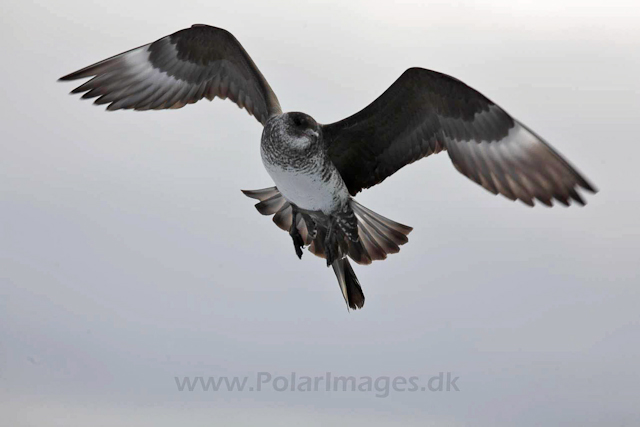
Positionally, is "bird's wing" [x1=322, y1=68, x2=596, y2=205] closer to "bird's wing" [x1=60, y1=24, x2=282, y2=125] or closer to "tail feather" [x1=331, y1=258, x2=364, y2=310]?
"tail feather" [x1=331, y1=258, x2=364, y2=310]

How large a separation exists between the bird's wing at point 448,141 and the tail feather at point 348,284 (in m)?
0.46

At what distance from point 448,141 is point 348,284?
96cm

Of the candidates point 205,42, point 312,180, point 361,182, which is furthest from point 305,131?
point 205,42

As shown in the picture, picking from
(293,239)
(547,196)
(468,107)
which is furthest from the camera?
(293,239)

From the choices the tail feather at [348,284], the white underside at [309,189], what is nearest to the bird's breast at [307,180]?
the white underside at [309,189]

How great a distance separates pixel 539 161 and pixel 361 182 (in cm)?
100

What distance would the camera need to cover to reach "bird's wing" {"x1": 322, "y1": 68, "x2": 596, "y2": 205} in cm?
417

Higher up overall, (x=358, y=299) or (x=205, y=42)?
(x=205, y=42)

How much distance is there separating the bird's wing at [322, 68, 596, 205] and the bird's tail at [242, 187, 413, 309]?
0.78 feet

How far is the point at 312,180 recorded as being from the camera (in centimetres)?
438

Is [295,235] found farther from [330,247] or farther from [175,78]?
[175,78]

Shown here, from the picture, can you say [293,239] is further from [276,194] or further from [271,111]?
[271,111]

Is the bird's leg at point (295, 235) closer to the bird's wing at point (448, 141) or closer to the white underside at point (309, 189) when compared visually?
the white underside at point (309, 189)

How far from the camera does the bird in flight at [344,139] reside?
4285mm
